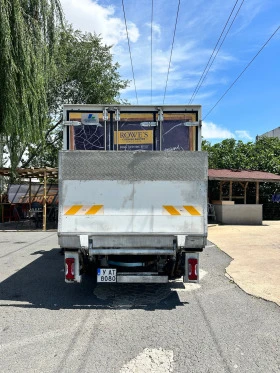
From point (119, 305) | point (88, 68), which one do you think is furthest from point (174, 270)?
point (88, 68)

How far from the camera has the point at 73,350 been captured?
145 inches

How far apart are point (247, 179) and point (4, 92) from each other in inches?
494

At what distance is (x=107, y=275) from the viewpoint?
526cm

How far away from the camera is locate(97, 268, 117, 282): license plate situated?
206 inches

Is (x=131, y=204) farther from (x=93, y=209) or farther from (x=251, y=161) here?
(x=251, y=161)

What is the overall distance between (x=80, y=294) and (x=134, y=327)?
1.70 m

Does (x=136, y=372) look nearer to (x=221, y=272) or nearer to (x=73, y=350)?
(x=73, y=350)

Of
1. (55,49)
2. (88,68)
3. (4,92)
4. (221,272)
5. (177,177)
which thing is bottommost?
(221,272)

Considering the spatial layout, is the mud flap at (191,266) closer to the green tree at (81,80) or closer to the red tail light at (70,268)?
the red tail light at (70,268)

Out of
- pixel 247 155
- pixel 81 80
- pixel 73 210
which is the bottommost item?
pixel 73 210

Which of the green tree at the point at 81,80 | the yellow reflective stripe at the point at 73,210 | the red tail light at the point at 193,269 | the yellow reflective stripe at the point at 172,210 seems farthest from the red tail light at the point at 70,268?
the green tree at the point at 81,80

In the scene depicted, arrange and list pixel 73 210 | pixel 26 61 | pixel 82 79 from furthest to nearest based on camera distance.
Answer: pixel 82 79 < pixel 26 61 < pixel 73 210

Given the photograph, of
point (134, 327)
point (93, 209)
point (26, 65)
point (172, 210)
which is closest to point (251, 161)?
point (26, 65)

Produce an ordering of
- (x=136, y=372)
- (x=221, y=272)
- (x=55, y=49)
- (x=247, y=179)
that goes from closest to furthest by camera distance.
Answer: (x=136, y=372) → (x=221, y=272) → (x=55, y=49) → (x=247, y=179)
